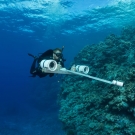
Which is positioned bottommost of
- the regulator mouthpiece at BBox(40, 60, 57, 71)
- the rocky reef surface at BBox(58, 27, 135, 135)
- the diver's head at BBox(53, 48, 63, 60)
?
the rocky reef surface at BBox(58, 27, 135, 135)

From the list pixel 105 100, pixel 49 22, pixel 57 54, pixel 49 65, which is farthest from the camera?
pixel 49 22

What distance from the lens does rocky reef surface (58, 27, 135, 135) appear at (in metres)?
7.49

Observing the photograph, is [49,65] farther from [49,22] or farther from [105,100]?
[49,22]

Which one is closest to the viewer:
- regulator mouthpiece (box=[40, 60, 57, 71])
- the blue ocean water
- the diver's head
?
regulator mouthpiece (box=[40, 60, 57, 71])

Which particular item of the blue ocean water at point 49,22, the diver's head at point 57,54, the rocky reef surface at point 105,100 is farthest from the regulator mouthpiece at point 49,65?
the blue ocean water at point 49,22

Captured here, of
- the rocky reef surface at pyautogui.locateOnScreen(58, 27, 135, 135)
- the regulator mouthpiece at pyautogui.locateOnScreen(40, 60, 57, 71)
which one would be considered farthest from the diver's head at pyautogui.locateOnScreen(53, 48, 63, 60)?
the rocky reef surface at pyautogui.locateOnScreen(58, 27, 135, 135)

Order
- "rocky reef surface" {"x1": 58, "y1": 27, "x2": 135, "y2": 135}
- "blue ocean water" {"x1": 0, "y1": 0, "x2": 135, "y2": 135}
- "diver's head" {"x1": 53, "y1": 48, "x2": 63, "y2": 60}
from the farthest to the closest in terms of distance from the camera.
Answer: "blue ocean water" {"x1": 0, "y1": 0, "x2": 135, "y2": 135} → "rocky reef surface" {"x1": 58, "y1": 27, "x2": 135, "y2": 135} → "diver's head" {"x1": 53, "y1": 48, "x2": 63, "y2": 60}

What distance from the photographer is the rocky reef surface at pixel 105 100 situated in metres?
7.49

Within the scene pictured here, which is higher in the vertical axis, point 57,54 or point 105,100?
point 57,54

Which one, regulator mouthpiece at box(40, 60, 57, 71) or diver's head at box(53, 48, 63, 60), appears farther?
diver's head at box(53, 48, 63, 60)

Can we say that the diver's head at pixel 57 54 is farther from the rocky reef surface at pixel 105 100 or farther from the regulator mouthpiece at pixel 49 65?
the rocky reef surface at pixel 105 100

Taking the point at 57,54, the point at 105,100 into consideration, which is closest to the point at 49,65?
the point at 57,54

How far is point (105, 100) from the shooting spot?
8.50 meters

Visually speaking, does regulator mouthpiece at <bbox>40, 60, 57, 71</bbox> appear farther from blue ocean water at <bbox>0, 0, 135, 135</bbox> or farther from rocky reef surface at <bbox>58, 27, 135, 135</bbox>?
blue ocean water at <bbox>0, 0, 135, 135</bbox>
